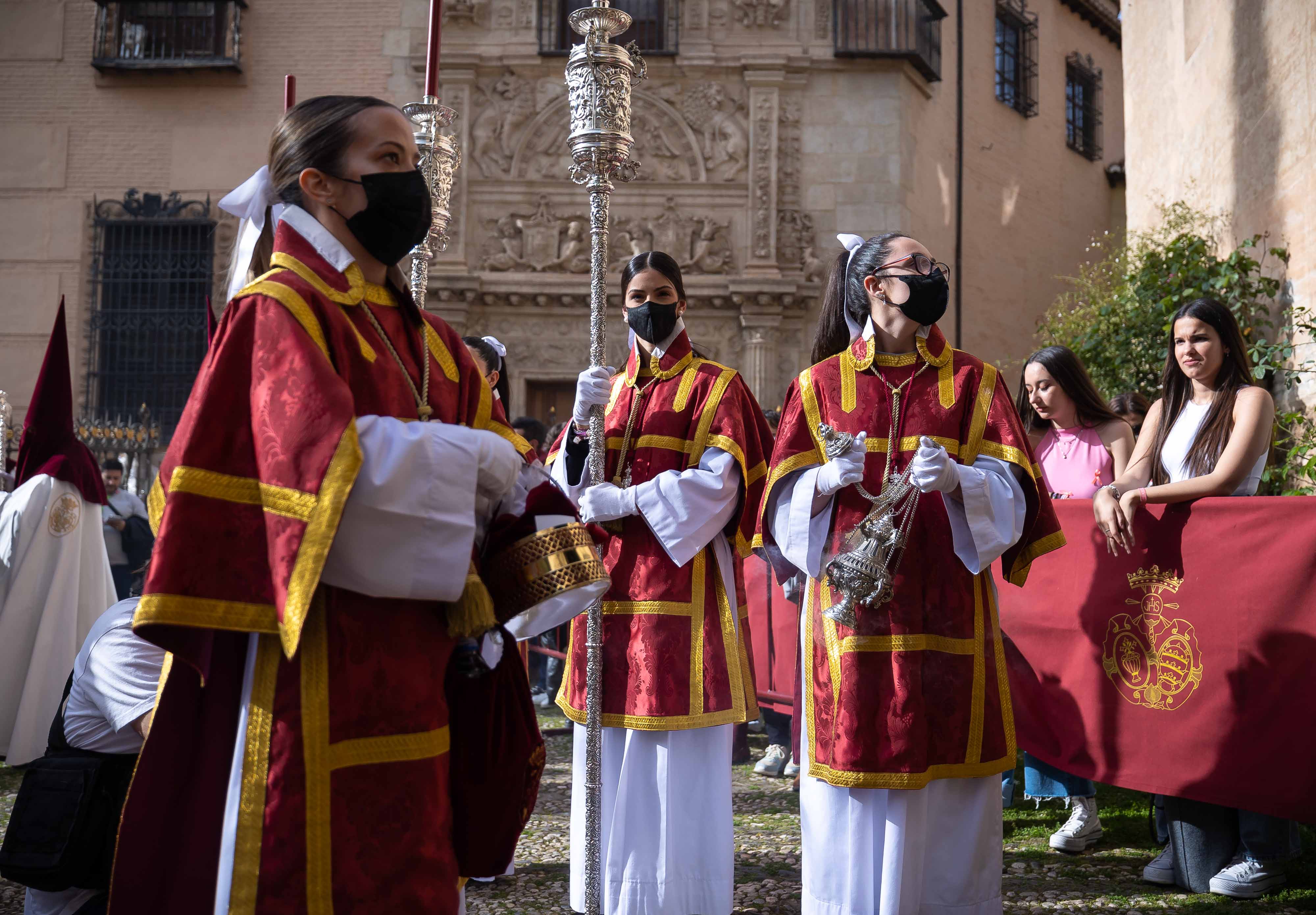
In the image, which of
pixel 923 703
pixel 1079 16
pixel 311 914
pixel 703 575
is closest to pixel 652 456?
pixel 703 575

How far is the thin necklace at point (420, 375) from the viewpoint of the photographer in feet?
7.00

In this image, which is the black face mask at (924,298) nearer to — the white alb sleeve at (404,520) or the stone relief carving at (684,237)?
the white alb sleeve at (404,520)

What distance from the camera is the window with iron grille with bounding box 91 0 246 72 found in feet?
49.9

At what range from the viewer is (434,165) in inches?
135

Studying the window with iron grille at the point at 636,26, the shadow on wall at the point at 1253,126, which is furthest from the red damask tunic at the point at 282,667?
the window with iron grille at the point at 636,26

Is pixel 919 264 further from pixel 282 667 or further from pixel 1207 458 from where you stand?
pixel 282 667

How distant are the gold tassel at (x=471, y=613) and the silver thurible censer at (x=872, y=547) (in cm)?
138

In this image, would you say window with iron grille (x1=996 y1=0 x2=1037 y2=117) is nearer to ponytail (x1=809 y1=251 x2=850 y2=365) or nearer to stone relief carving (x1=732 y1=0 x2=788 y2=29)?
stone relief carving (x1=732 y1=0 x2=788 y2=29)

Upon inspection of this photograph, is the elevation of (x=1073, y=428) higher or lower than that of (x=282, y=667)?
higher

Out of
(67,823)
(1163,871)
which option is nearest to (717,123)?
(1163,871)

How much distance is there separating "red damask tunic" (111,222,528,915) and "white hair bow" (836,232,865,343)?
1.84 metres

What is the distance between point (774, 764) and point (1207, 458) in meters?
3.20

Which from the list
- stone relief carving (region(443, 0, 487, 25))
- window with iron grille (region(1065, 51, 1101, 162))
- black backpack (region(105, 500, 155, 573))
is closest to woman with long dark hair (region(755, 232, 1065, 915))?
black backpack (region(105, 500, 155, 573))

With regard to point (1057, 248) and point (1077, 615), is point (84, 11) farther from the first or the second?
point (1077, 615)
